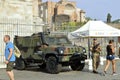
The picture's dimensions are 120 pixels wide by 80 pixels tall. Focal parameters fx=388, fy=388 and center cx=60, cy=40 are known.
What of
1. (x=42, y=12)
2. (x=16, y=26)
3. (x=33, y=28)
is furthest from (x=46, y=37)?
(x=42, y=12)

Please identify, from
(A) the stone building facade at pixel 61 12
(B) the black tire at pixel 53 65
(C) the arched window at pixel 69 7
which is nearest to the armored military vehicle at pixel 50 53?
(B) the black tire at pixel 53 65

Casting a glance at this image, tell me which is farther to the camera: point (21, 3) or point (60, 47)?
point (21, 3)

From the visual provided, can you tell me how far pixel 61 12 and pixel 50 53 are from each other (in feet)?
211

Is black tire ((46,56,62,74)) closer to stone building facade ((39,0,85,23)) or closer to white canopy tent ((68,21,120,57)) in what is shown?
white canopy tent ((68,21,120,57))

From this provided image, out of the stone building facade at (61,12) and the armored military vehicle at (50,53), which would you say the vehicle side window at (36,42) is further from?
the stone building facade at (61,12)

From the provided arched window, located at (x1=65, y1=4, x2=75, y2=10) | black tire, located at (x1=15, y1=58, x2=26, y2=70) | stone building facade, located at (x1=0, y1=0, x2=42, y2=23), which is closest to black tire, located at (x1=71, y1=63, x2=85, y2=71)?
black tire, located at (x1=15, y1=58, x2=26, y2=70)

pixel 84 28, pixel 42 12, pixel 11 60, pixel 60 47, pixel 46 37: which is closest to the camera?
pixel 11 60

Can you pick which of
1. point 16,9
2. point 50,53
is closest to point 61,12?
point 16,9

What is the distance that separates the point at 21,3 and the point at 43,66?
6316 millimetres

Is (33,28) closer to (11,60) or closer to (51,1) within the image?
(11,60)

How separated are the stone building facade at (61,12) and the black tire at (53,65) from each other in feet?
200

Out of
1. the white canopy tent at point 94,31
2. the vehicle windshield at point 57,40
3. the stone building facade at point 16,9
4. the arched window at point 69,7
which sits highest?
the arched window at point 69,7

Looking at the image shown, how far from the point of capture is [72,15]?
275ft

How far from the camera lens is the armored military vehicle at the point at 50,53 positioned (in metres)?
18.8
